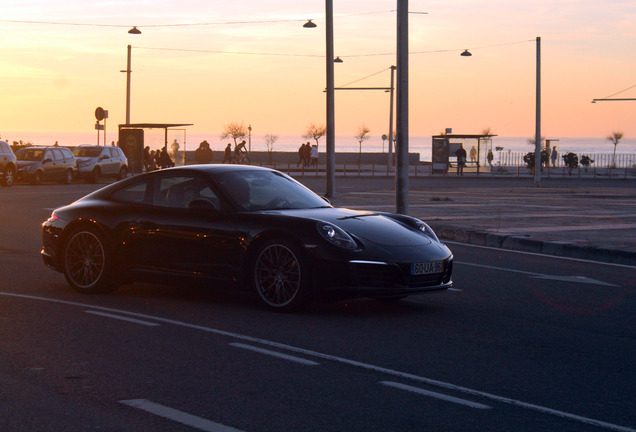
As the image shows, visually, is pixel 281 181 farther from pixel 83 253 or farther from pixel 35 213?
pixel 35 213

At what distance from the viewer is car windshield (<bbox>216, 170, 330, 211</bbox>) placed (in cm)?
901

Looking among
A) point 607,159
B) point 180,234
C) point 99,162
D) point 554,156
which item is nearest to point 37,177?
point 99,162

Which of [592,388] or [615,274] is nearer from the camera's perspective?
[592,388]

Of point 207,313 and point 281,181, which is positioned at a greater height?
point 281,181

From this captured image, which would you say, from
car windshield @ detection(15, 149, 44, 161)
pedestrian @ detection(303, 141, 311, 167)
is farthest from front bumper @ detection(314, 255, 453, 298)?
pedestrian @ detection(303, 141, 311, 167)

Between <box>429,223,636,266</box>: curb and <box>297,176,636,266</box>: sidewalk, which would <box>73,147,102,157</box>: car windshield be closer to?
<box>297,176,636,266</box>: sidewalk

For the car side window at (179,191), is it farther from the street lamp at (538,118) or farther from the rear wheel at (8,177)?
the street lamp at (538,118)

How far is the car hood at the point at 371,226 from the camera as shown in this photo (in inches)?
333

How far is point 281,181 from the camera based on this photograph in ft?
31.8

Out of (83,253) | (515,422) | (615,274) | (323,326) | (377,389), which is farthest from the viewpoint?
(615,274)

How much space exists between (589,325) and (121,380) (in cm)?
421

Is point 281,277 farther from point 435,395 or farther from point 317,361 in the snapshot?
point 435,395

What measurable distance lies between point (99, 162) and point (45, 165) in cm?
313

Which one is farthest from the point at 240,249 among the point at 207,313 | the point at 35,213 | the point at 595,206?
the point at 595,206
